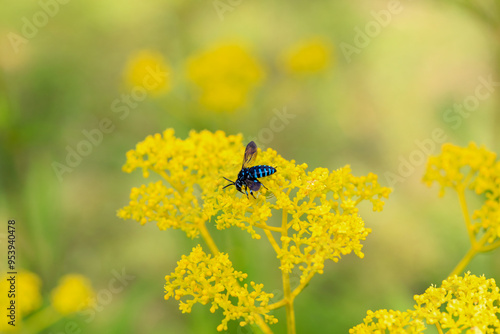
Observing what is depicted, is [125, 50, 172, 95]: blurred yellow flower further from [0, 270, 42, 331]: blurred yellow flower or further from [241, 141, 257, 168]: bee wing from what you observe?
[241, 141, 257, 168]: bee wing

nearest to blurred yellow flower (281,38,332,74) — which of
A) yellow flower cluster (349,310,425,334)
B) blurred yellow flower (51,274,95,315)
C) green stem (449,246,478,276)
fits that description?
blurred yellow flower (51,274,95,315)

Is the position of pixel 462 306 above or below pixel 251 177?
below

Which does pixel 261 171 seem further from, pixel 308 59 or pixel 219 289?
pixel 308 59

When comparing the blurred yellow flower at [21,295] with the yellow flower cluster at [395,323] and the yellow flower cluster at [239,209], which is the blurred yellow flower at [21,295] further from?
the yellow flower cluster at [395,323]

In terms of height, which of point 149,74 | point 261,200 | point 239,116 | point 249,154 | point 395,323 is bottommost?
point 395,323

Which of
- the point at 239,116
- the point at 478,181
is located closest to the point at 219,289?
the point at 478,181
